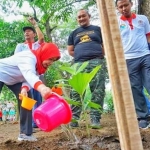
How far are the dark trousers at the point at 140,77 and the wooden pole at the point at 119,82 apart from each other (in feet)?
6.68

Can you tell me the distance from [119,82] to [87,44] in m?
2.35

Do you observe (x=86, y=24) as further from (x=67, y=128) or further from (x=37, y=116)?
(x=37, y=116)

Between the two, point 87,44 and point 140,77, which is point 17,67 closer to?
point 87,44

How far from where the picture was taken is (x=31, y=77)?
2035 mm

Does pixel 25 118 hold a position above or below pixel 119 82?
below

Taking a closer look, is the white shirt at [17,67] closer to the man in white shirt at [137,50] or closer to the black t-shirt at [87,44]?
the black t-shirt at [87,44]

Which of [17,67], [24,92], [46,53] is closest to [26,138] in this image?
[24,92]

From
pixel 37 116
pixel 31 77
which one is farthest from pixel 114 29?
pixel 31 77

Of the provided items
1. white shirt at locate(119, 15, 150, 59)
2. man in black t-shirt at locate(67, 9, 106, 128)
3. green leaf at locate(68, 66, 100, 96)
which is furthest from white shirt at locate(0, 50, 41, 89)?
white shirt at locate(119, 15, 150, 59)

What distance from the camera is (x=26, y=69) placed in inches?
85.7

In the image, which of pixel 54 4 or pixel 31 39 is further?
pixel 54 4

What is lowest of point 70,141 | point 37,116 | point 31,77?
point 70,141

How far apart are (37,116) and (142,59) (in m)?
1.33

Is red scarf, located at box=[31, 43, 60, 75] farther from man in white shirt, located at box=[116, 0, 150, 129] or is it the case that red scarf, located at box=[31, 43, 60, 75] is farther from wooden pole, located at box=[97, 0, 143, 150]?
wooden pole, located at box=[97, 0, 143, 150]
